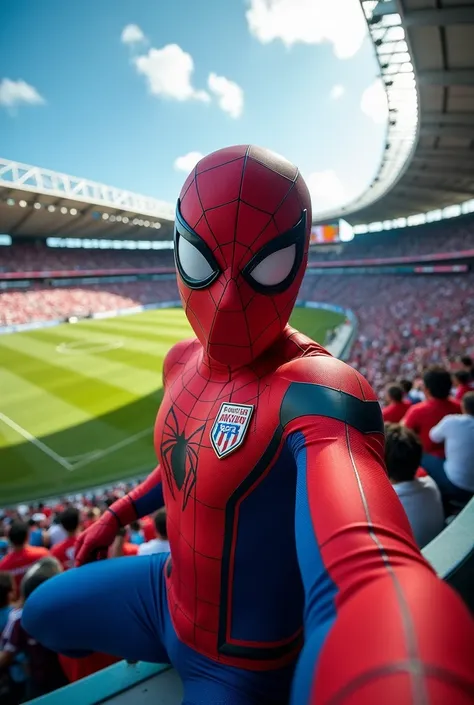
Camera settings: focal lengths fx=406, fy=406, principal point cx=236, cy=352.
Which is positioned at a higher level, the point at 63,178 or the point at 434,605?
the point at 63,178

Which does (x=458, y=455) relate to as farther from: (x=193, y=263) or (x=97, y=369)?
(x=97, y=369)

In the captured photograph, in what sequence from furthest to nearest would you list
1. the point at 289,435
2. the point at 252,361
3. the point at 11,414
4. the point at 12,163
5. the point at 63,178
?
the point at 63,178
the point at 12,163
the point at 11,414
the point at 252,361
the point at 289,435

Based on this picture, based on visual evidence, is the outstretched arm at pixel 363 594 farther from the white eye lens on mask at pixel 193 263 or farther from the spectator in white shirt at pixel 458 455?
the spectator in white shirt at pixel 458 455

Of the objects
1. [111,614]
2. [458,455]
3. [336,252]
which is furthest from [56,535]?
[336,252]

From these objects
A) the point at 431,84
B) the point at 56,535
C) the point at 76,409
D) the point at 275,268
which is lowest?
the point at 76,409

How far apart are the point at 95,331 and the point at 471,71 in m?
24.8

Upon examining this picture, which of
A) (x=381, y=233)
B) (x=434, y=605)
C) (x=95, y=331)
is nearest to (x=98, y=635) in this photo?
(x=434, y=605)

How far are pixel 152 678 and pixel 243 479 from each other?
116 centimetres

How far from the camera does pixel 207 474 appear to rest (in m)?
1.62

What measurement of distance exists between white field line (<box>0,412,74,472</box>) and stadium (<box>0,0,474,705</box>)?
0.05m

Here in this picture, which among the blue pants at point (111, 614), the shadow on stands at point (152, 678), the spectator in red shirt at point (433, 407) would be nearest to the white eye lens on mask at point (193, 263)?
the blue pants at point (111, 614)

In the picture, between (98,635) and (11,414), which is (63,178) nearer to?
(11,414)

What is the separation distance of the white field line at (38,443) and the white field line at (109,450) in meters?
0.25

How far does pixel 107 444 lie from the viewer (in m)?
11.8
